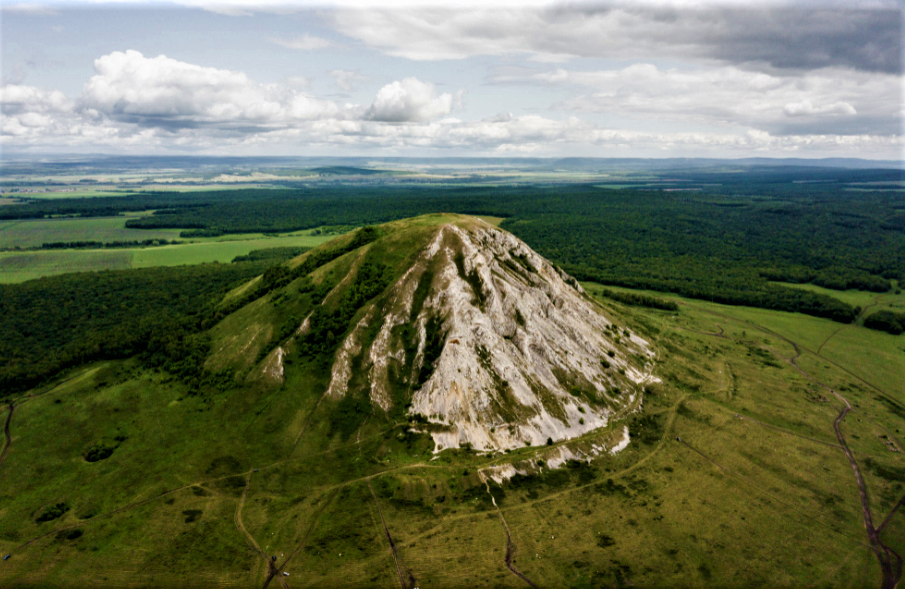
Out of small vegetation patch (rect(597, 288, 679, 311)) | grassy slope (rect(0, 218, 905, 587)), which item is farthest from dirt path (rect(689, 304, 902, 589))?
small vegetation patch (rect(597, 288, 679, 311))

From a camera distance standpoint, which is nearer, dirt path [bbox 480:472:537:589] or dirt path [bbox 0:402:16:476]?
dirt path [bbox 480:472:537:589]

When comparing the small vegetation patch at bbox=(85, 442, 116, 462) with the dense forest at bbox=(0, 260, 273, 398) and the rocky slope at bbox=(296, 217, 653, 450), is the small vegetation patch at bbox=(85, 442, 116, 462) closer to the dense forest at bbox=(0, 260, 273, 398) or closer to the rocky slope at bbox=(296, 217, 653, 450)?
the dense forest at bbox=(0, 260, 273, 398)

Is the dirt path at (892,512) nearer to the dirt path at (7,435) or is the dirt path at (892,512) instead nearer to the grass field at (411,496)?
the grass field at (411,496)

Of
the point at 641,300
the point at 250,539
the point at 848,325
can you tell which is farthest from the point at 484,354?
the point at 848,325

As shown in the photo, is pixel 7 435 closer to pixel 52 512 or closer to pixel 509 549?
pixel 52 512

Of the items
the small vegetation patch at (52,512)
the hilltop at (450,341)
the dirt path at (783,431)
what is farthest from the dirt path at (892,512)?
the small vegetation patch at (52,512)

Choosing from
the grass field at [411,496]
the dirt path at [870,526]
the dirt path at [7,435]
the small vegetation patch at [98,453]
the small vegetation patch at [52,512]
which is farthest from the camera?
the dirt path at [7,435]
